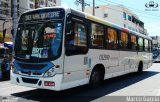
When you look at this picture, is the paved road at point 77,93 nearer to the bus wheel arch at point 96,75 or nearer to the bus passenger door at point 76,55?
the bus wheel arch at point 96,75

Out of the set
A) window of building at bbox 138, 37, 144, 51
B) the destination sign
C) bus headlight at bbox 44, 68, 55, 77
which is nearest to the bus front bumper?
bus headlight at bbox 44, 68, 55, 77

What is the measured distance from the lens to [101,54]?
12289 millimetres

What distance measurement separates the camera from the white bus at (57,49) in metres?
9.36

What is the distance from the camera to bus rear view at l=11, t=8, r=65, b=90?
30.5ft

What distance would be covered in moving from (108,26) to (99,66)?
1.98m

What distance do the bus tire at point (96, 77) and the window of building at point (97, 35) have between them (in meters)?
1.09

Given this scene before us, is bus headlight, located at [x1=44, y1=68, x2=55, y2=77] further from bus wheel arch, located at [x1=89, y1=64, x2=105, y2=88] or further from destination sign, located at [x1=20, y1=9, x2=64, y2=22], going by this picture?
bus wheel arch, located at [x1=89, y1=64, x2=105, y2=88]

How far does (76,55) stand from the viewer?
10.2 meters

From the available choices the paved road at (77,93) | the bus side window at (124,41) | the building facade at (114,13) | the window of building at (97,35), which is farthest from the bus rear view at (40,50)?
the building facade at (114,13)

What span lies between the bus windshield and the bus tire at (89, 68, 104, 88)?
2.75 m

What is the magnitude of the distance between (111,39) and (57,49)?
4561 millimetres

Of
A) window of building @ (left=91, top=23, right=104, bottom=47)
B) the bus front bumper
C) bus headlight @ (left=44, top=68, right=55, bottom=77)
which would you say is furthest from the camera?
window of building @ (left=91, top=23, right=104, bottom=47)

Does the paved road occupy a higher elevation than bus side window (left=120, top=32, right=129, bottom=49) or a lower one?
lower

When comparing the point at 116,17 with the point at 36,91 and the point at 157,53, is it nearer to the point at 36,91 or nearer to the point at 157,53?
the point at 157,53
